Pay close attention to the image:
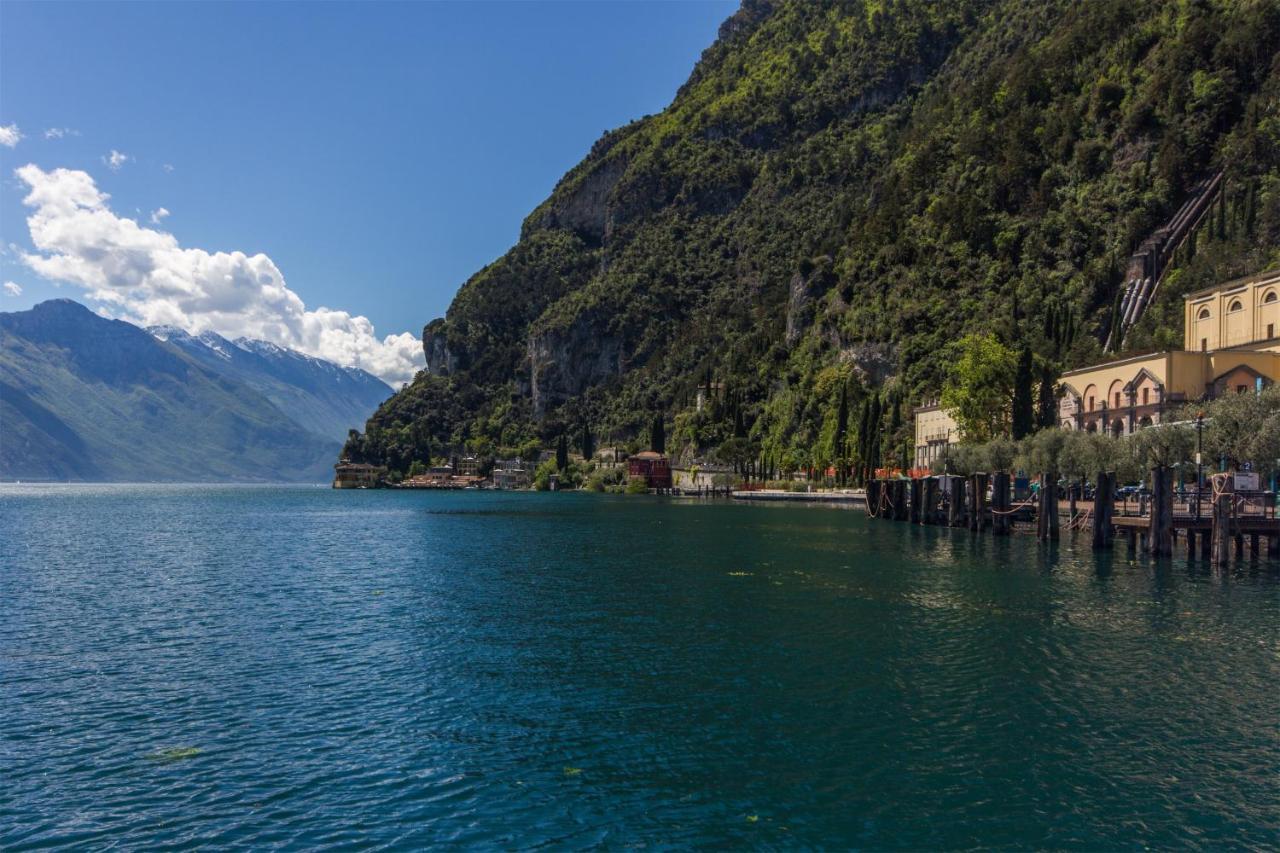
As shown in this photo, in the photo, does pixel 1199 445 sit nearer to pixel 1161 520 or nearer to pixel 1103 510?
pixel 1103 510

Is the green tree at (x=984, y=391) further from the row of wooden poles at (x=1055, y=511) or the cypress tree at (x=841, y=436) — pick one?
the cypress tree at (x=841, y=436)

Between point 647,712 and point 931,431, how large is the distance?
134858mm

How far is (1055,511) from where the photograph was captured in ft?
218

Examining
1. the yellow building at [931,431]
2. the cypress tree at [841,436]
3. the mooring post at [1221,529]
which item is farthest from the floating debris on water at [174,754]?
the cypress tree at [841,436]

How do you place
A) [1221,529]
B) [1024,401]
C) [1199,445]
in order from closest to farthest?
1. [1221,529]
2. [1199,445]
3. [1024,401]

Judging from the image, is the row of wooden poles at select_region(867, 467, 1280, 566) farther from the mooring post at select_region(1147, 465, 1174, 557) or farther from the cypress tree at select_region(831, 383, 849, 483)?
the cypress tree at select_region(831, 383, 849, 483)

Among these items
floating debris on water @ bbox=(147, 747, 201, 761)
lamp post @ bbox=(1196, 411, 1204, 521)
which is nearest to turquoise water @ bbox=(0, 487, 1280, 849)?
floating debris on water @ bbox=(147, 747, 201, 761)

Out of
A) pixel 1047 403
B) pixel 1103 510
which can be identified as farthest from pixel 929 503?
pixel 1103 510

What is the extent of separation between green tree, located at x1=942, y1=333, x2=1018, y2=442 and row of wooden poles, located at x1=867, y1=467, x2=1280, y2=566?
1649cm

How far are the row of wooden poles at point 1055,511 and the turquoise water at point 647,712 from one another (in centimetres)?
578

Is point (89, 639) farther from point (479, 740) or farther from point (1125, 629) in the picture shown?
point (1125, 629)

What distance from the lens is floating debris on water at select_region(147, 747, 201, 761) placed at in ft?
61.9

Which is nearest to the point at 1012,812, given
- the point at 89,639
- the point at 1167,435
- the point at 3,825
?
the point at 3,825

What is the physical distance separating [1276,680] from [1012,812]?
1431 cm
